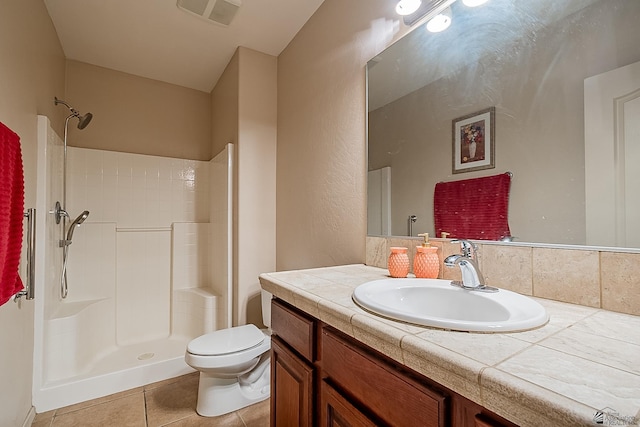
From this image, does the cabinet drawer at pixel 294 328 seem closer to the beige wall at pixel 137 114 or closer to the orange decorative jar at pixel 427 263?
the orange decorative jar at pixel 427 263

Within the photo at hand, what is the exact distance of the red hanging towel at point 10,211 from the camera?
1108mm

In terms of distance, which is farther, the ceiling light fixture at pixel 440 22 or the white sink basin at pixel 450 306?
the ceiling light fixture at pixel 440 22

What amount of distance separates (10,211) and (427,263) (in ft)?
5.52

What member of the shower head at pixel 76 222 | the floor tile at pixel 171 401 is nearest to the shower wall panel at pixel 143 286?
the shower head at pixel 76 222

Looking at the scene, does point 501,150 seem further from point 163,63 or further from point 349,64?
point 163,63

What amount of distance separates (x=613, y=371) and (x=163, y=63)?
320 centimetres

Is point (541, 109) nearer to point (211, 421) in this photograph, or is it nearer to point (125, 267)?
point (211, 421)

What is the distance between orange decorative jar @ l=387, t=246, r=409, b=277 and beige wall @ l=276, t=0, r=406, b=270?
36 centimetres

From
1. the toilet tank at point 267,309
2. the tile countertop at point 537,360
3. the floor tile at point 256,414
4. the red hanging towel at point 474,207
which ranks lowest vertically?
the floor tile at point 256,414

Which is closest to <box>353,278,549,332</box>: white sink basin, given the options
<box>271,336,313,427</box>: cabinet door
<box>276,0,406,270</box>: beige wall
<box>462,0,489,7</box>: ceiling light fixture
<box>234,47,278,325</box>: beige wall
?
<box>271,336,313,427</box>: cabinet door

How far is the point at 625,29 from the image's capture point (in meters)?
0.72

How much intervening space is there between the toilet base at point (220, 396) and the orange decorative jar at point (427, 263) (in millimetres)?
1386

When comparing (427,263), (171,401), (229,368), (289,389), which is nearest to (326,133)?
(427,263)

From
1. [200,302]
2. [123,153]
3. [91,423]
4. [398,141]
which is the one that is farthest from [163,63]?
[91,423]
